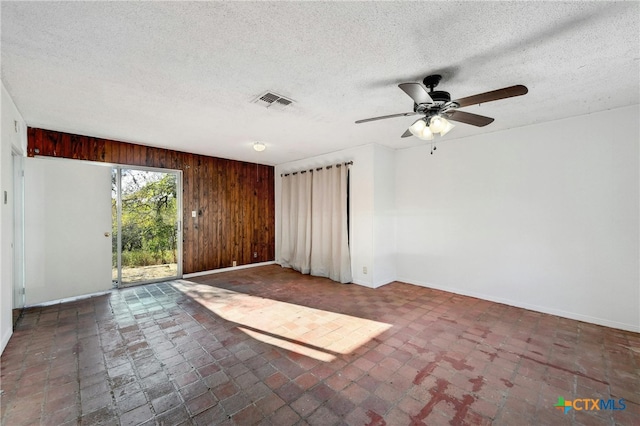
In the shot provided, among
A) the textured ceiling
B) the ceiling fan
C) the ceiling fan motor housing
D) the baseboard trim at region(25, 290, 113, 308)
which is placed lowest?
the baseboard trim at region(25, 290, 113, 308)

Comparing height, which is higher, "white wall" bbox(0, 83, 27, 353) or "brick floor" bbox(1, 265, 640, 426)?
"white wall" bbox(0, 83, 27, 353)

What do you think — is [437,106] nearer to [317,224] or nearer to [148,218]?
[317,224]

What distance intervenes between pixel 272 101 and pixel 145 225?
3.53m

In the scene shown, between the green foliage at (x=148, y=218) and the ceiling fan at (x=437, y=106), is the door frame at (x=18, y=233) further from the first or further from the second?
the ceiling fan at (x=437, y=106)

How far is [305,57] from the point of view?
199cm

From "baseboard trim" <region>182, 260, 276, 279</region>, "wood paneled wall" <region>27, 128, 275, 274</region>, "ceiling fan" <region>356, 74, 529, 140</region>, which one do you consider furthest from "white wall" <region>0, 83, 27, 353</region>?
"ceiling fan" <region>356, 74, 529, 140</region>

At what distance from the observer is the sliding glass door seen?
439 centimetres

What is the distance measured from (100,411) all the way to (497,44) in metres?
3.61

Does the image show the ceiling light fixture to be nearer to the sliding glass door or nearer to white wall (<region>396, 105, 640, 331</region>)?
white wall (<region>396, 105, 640, 331</region>)

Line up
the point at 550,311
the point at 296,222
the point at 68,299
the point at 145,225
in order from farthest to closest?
the point at 296,222 < the point at 145,225 < the point at 68,299 < the point at 550,311

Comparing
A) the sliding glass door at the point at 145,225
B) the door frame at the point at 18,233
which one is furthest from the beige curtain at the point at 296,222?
the door frame at the point at 18,233

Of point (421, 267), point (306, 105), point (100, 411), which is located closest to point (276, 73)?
point (306, 105)

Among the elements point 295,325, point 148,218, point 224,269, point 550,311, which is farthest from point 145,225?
point 550,311

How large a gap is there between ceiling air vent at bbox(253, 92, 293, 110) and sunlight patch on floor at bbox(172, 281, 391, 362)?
8.04ft
